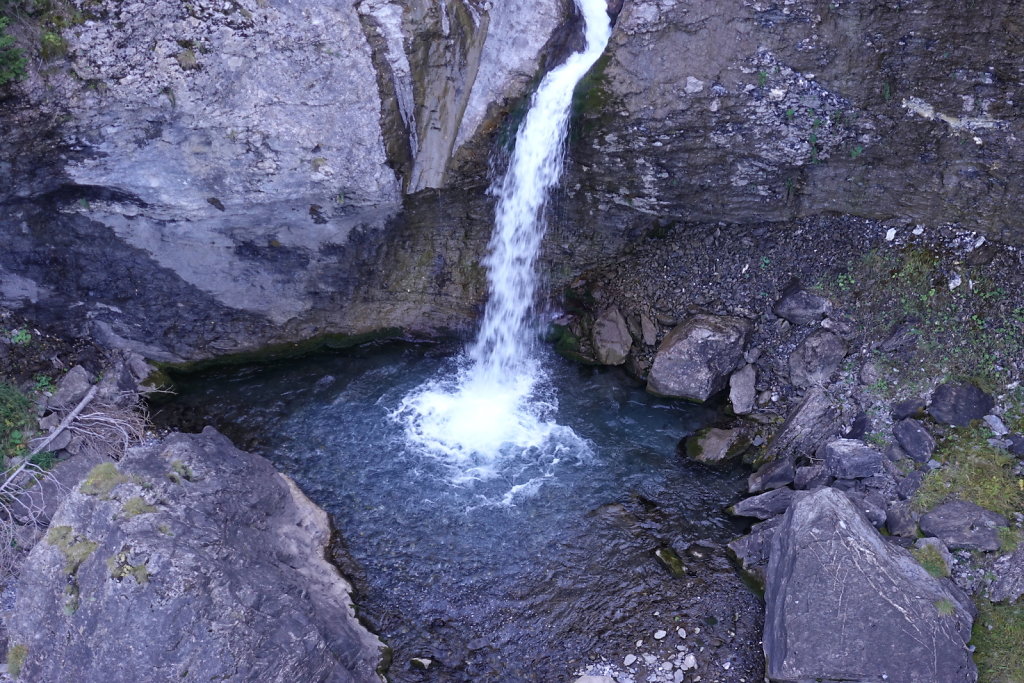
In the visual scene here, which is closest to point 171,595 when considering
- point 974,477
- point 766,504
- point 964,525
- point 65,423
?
point 65,423

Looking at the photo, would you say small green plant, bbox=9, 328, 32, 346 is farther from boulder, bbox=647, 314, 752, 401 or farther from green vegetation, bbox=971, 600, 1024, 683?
green vegetation, bbox=971, 600, 1024, 683

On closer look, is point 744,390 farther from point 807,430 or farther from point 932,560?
point 932,560

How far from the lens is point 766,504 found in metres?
9.50

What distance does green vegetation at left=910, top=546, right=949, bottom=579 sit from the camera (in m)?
8.10

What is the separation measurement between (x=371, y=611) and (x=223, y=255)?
607 cm

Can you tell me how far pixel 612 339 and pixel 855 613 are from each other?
5.87 metres

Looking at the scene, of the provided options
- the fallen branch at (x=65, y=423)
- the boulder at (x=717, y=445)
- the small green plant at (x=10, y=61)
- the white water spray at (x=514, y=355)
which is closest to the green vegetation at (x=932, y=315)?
the boulder at (x=717, y=445)

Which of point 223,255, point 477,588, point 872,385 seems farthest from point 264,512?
point 872,385

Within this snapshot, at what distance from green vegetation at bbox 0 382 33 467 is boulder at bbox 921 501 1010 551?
12.0m

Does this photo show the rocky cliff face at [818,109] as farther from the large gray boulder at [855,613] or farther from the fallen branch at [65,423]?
the fallen branch at [65,423]

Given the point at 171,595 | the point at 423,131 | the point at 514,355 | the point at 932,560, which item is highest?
the point at 423,131

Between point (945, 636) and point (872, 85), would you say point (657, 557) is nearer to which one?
point (945, 636)

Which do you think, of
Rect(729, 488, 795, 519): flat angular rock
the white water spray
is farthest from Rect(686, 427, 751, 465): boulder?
the white water spray

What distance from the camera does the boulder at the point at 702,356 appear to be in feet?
36.8
